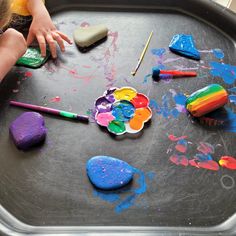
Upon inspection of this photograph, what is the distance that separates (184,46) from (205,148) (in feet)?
0.78

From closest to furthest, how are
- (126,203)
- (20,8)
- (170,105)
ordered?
(126,203) → (170,105) → (20,8)

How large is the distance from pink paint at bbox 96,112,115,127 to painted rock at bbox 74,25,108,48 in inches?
7.0

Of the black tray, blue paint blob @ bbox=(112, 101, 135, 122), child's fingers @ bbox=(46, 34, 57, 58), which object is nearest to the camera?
the black tray

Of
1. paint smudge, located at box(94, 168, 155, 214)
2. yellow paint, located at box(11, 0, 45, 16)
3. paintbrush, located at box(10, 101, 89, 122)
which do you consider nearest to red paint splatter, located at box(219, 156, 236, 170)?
paint smudge, located at box(94, 168, 155, 214)

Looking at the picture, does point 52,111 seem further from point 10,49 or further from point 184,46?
point 184,46

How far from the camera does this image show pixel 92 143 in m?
0.51

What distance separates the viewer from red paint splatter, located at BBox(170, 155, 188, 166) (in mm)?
493

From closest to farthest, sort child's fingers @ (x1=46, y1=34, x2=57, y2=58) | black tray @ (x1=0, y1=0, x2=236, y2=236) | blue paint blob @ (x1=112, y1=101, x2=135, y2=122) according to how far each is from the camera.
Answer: black tray @ (x1=0, y1=0, x2=236, y2=236)
blue paint blob @ (x1=112, y1=101, x2=135, y2=122)
child's fingers @ (x1=46, y1=34, x2=57, y2=58)

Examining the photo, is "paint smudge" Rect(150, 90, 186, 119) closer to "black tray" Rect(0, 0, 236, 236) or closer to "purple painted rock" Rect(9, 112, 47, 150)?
"black tray" Rect(0, 0, 236, 236)

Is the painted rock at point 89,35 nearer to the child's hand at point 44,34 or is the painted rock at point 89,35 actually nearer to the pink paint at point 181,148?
the child's hand at point 44,34

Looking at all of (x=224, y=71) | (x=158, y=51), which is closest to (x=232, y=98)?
(x=224, y=71)

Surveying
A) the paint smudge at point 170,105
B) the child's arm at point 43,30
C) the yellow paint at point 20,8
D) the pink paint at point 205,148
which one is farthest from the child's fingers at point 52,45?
the pink paint at point 205,148

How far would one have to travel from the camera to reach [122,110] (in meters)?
0.54

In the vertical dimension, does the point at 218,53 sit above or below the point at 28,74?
above
